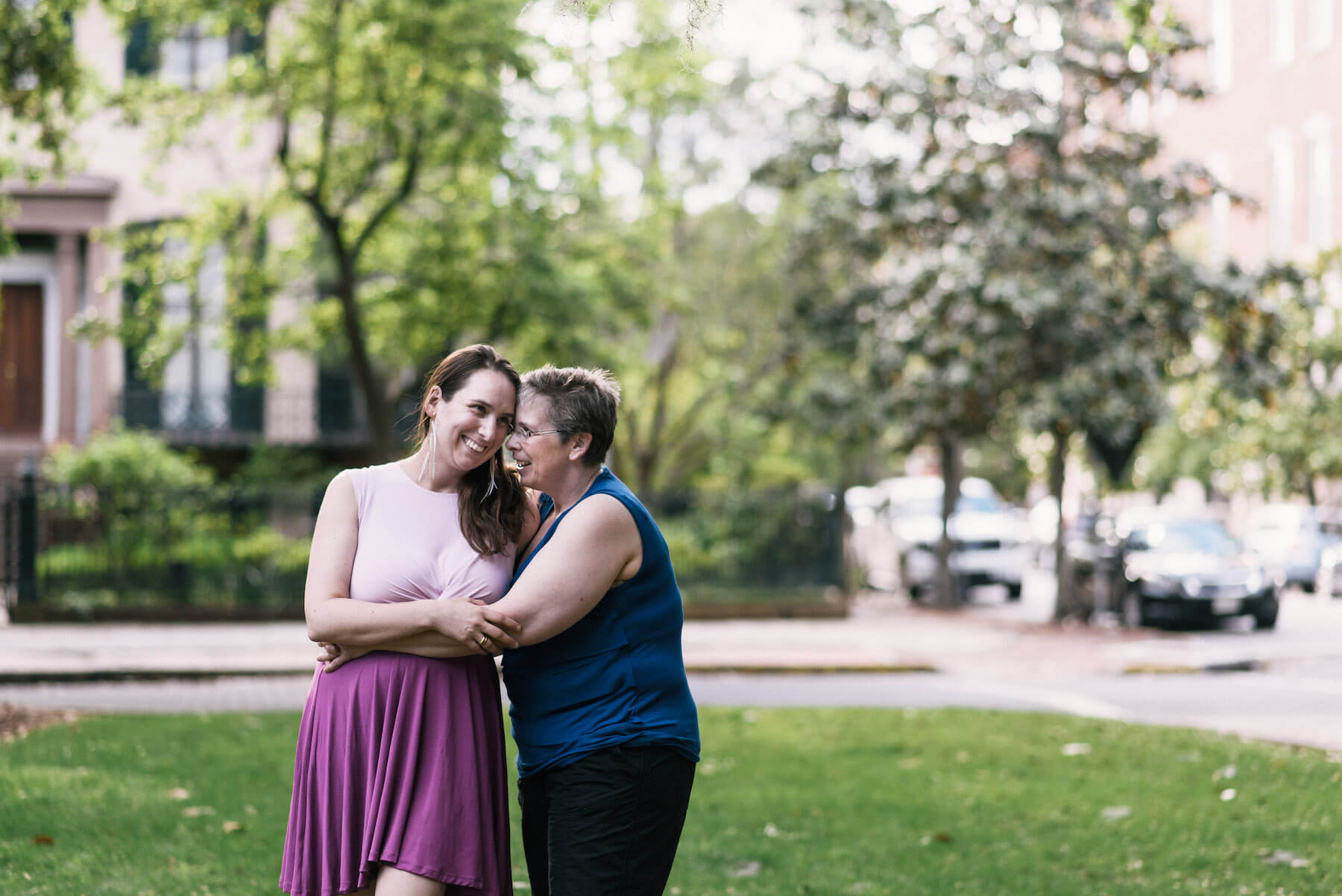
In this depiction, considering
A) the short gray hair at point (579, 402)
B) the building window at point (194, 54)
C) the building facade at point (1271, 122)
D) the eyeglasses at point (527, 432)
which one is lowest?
the eyeglasses at point (527, 432)

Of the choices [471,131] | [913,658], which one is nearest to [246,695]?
[913,658]

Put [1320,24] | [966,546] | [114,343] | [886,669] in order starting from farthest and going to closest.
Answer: [1320,24] < [966,546] < [114,343] < [886,669]

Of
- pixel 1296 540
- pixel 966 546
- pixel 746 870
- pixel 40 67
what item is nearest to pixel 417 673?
pixel 746 870

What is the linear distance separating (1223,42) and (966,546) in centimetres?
2715

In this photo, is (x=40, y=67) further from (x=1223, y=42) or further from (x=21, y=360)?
(x=1223, y=42)

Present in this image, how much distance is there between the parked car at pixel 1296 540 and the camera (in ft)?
94.9

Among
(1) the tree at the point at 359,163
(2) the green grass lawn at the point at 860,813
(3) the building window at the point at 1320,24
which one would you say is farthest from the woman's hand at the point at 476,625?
(3) the building window at the point at 1320,24

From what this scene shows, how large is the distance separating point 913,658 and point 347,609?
512 inches

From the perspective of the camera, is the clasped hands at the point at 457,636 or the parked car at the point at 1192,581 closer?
the clasped hands at the point at 457,636

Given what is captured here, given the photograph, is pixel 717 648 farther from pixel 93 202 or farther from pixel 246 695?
pixel 93 202

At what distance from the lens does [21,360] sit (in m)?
25.1

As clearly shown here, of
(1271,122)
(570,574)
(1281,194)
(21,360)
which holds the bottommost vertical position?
(570,574)

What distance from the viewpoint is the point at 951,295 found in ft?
64.0

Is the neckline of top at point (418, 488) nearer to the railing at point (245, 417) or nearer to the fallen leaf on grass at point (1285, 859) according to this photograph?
the fallen leaf on grass at point (1285, 859)
